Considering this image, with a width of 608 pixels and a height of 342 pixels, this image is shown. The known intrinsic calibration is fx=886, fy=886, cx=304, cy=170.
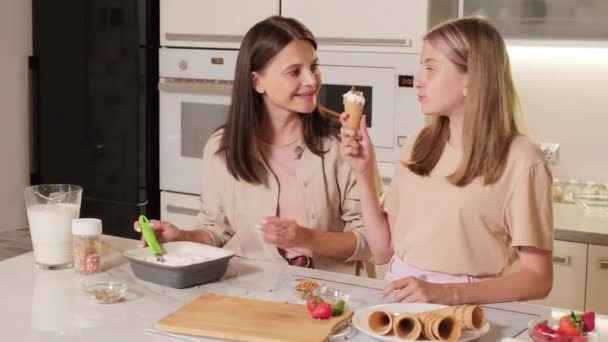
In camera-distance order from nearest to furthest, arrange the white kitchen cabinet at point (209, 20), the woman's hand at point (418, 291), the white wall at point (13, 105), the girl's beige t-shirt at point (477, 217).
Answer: the woman's hand at point (418, 291)
the girl's beige t-shirt at point (477, 217)
the white kitchen cabinet at point (209, 20)
the white wall at point (13, 105)

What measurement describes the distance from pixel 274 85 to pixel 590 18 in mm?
1331

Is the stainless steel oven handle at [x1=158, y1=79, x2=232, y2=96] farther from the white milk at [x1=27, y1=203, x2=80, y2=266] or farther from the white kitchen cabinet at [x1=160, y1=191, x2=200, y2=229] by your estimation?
the white milk at [x1=27, y1=203, x2=80, y2=266]

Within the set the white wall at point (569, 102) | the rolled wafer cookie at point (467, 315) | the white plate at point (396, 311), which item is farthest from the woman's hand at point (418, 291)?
the white wall at point (569, 102)

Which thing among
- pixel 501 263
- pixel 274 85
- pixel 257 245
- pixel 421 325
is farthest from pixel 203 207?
pixel 421 325

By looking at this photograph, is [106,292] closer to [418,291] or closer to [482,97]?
[418,291]

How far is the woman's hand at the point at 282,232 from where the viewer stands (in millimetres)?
1941

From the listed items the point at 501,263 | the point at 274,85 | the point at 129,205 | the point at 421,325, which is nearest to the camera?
the point at 421,325

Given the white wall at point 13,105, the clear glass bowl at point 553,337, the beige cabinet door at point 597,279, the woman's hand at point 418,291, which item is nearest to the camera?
the clear glass bowl at point 553,337

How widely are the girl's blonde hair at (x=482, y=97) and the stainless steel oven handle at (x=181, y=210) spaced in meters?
1.93

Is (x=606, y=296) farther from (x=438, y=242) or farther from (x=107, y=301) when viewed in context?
(x=107, y=301)

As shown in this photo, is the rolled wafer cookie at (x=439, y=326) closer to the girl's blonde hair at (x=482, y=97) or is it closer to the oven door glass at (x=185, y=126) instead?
the girl's blonde hair at (x=482, y=97)

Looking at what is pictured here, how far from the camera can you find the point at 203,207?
2.35m

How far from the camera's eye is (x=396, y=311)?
1612 mm

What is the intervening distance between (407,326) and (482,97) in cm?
61
